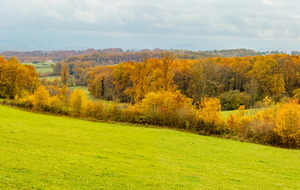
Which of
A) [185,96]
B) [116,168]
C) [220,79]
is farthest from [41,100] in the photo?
[220,79]

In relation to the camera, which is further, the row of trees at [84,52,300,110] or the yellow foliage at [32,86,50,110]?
the row of trees at [84,52,300,110]

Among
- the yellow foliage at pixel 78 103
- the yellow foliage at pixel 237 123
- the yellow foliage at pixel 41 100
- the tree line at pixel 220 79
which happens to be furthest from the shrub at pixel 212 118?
the yellow foliage at pixel 41 100

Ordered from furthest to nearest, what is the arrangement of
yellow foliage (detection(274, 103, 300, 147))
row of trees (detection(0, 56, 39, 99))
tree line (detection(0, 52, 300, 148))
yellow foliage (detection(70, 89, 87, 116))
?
1. row of trees (detection(0, 56, 39, 99))
2. yellow foliage (detection(70, 89, 87, 116))
3. tree line (detection(0, 52, 300, 148))
4. yellow foliage (detection(274, 103, 300, 147))

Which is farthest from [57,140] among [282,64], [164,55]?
[282,64]

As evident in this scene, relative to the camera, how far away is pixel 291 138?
3534 centimetres

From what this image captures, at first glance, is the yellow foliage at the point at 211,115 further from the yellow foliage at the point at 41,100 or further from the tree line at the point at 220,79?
the yellow foliage at the point at 41,100

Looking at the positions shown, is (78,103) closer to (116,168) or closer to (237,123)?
(237,123)

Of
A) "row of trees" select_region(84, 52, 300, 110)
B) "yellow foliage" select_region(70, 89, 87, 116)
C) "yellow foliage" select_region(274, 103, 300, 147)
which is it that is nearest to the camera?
"yellow foliage" select_region(274, 103, 300, 147)

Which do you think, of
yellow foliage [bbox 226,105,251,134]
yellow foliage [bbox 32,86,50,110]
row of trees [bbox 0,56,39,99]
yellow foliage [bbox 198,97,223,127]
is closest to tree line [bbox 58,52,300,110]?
yellow foliage [bbox 32,86,50,110]

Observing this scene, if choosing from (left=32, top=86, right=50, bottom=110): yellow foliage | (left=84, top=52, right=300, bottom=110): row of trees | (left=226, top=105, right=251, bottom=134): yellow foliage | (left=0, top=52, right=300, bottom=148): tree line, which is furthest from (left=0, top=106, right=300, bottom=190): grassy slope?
(left=84, top=52, right=300, bottom=110): row of trees

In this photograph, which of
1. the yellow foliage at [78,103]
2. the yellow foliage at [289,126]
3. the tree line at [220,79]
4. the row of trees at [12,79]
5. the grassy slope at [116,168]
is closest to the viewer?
the grassy slope at [116,168]

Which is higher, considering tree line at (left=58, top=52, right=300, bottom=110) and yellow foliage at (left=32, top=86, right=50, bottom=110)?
tree line at (left=58, top=52, right=300, bottom=110)

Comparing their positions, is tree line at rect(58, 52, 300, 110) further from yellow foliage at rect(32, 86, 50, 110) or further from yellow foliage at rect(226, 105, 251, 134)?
yellow foliage at rect(226, 105, 251, 134)

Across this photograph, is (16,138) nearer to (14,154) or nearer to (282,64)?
(14,154)
